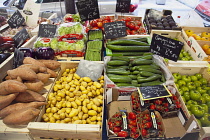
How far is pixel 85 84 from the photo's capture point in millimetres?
2018

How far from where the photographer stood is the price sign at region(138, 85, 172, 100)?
180 cm

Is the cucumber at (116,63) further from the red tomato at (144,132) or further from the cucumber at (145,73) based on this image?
the red tomato at (144,132)

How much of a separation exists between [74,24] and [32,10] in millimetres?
1068

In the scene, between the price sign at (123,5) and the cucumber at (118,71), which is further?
A: the price sign at (123,5)

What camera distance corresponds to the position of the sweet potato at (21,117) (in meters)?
1.45

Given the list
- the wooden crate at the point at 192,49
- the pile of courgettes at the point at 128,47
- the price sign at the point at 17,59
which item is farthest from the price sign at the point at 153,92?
the price sign at the point at 17,59

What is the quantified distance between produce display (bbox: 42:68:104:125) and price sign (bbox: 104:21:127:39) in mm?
1003

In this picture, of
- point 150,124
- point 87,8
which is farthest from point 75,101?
point 87,8

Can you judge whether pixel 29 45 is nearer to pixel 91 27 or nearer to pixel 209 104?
pixel 91 27

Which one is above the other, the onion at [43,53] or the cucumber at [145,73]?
the onion at [43,53]

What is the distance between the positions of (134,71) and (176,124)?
2.90 ft

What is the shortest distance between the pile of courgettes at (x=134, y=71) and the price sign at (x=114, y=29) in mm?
538

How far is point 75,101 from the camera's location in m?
1.81

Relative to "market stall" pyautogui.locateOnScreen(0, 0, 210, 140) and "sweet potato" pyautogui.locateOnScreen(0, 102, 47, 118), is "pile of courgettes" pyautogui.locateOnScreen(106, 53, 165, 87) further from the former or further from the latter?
"sweet potato" pyautogui.locateOnScreen(0, 102, 47, 118)
